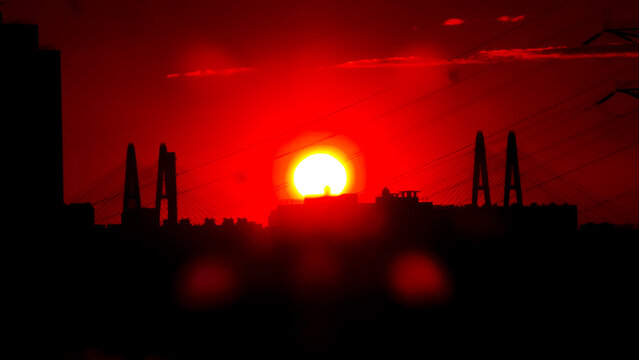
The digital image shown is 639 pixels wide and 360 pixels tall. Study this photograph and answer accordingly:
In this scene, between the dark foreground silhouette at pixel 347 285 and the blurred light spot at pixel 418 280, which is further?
the blurred light spot at pixel 418 280

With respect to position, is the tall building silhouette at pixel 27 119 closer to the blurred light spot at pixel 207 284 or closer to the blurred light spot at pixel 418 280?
the blurred light spot at pixel 207 284

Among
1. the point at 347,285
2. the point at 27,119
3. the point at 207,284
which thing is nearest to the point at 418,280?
the point at 347,285

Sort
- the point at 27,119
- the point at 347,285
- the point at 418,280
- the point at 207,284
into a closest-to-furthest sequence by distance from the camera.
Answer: the point at 27,119 < the point at 347,285 < the point at 418,280 < the point at 207,284

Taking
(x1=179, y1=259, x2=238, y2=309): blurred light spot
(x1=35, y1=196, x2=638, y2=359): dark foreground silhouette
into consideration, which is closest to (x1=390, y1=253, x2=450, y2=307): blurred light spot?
(x1=35, y1=196, x2=638, y2=359): dark foreground silhouette

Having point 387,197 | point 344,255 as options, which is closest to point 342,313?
point 344,255

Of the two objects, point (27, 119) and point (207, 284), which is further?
point (207, 284)

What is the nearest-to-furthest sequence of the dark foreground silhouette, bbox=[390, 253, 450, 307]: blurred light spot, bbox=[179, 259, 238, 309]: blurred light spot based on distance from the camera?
the dark foreground silhouette < bbox=[390, 253, 450, 307]: blurred light spot < bbox=[179, 259, 238, 309]: blurred light spot

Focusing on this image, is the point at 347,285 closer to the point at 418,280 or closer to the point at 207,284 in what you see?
the point at 418,280

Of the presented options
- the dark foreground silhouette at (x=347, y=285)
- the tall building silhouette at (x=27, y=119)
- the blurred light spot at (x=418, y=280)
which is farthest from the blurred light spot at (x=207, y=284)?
the tall building silhouette at (x=27, y=119)

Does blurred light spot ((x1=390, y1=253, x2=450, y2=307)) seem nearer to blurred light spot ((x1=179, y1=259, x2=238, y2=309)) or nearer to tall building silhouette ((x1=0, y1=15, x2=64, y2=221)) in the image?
blurred light spot ((x1=179, y1=259, x2=238, y2=309))

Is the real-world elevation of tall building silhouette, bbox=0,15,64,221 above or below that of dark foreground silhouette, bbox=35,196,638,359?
above

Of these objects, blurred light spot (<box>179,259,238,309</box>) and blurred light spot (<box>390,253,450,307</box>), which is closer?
blurred light spot (<box>390,253,450,307</box>)

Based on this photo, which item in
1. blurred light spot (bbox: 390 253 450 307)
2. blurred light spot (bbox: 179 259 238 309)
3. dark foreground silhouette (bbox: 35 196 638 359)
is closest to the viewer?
dark foreground silhouette (bbox: 35 196 638 359)
